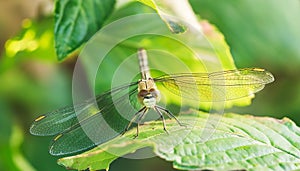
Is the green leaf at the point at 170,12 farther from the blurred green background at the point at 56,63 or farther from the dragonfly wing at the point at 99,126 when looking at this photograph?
the blurred green background at the point at 56,63

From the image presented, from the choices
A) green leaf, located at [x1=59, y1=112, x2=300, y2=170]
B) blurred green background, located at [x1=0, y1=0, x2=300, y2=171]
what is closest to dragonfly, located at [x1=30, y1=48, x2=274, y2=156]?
green leaf, located at [x1=59, y1=112, x2=300, y2=170]

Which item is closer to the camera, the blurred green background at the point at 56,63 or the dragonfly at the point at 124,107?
the dragonfly at the point at 124,107

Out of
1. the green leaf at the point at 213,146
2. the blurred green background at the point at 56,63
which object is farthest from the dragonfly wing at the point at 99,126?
the blurred green background at the point at 56,63

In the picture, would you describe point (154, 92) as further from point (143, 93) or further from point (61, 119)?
point (61, 119)

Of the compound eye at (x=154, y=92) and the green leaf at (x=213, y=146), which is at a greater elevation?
the compound eye at (x=154, y=92)

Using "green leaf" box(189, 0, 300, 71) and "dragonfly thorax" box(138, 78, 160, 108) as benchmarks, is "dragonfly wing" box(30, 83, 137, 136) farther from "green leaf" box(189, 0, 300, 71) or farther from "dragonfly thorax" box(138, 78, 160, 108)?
"green leaf" box(189, 0, 300, 71)

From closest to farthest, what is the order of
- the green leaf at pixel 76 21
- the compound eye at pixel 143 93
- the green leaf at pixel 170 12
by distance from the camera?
the green leaf at pixel 170 12 → the green leaf at pixel 76 21 → the compound eye at pixel 143 93

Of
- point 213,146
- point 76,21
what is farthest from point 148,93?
point 213,146
